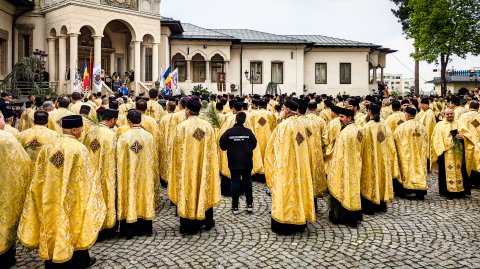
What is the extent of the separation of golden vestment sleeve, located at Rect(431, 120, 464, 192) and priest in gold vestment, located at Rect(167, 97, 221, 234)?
542cm

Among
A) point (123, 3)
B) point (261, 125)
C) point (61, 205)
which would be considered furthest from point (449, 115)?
point (123, 3)

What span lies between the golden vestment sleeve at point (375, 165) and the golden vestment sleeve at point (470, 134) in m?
2.47

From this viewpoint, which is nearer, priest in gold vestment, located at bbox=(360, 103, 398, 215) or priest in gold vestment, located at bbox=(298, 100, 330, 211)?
priest in gold vestment, located at bbox=(298, 100, 330, 211)

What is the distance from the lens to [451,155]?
9.54 meters

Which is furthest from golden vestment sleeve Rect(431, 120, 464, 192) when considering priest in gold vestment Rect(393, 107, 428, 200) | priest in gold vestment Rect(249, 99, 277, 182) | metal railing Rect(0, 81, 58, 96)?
metal railing Rect(0, 81, 58, 96)

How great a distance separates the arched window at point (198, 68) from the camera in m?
33.5

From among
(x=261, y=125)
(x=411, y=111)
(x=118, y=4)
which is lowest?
(x=261, y=125)

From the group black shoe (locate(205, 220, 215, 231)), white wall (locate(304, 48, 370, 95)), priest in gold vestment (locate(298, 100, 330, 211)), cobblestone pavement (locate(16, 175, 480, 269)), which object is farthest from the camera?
white wall (locate(304, 48, 370, 95))

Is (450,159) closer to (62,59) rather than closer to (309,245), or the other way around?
(309,245)

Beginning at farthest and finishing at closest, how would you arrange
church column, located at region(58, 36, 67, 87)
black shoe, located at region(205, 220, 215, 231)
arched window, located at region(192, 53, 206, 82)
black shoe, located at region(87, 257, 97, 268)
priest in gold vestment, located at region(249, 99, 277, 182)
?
arched window, located at region(192, 53, 206, 82) < church column, located at region(58, 36, 67, 87) < priest in gold vestment, located at region(249, 99, 277, 182) < black shoe, located at region(205, 220, 215, 231) < black shoe, located at region(87, 257, 97, 268)

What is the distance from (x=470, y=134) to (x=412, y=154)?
135cm

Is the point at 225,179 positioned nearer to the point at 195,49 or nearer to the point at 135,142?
the point at 135,142

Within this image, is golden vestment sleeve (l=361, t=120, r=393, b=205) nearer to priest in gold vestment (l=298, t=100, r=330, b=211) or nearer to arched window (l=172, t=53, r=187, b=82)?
priest in gold vestment (l=298, t=100, r=330, b=211)

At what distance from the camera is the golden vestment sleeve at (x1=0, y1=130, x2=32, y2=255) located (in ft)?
17.8
